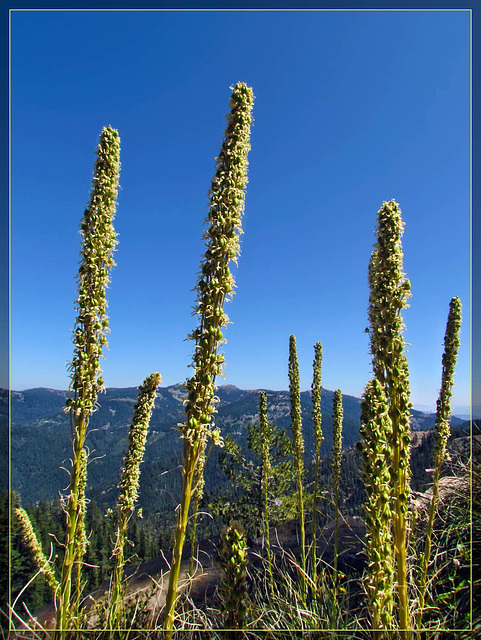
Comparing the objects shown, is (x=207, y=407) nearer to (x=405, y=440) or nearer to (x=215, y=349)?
(x=215, y=349)

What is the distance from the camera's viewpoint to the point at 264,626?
486 centimetres

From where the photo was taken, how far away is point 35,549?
481 centimetres

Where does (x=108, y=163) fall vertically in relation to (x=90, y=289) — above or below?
above

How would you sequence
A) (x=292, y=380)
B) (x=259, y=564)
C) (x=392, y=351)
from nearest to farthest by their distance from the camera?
(x=392, y=351), (x=292, y=380), (x=259, y=564)

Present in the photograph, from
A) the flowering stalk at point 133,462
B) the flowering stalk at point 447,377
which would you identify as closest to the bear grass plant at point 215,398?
the flowering stalk at point 133,462

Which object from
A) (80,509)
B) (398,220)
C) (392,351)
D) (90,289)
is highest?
(398,220)

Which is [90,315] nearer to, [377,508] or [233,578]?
[233,578]

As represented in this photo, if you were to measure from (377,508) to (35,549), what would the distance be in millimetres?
4594

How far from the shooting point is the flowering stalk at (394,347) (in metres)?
3.12

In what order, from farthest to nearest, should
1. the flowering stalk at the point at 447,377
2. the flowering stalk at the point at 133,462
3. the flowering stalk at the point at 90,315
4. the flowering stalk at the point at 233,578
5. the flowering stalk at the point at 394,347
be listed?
the flowering stalk at the point at 447,377
the flowering stalk at the point at 133,462
the flowering stalk at the point at 90,315
the flowering stalk at the point at 394,347
the flowering stalk at the point at 233,578

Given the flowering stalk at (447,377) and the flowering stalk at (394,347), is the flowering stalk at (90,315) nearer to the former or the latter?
the flowering stalk at (394,347)

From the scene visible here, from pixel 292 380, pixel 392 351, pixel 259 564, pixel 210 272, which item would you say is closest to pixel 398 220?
pixel 392 351

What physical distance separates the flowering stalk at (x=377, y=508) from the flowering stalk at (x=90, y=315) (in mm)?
2594

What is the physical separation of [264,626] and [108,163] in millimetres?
6198
